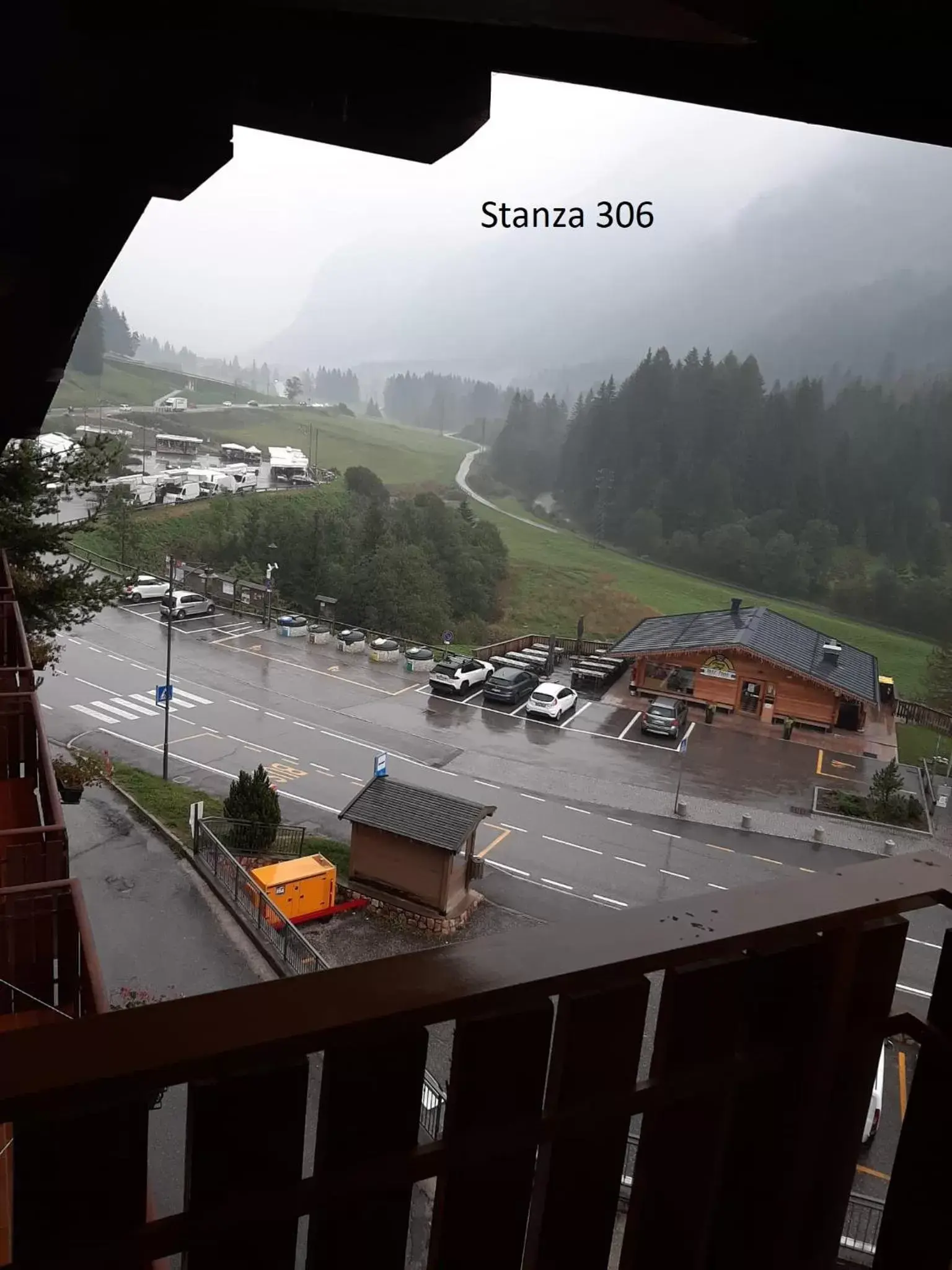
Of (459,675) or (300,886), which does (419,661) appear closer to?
(459,675)

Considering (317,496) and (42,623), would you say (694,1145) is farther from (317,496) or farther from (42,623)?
(317,496)

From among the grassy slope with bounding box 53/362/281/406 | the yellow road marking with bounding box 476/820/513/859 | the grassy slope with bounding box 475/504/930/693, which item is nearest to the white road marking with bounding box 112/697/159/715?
the yellow road marking with bounding box 476/820/513/859

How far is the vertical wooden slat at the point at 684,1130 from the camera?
1.90 feet

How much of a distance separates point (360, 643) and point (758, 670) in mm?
7371

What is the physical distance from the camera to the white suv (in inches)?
555

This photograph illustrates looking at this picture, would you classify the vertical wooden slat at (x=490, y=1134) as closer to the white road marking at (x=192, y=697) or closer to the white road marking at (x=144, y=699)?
the white road marking at (x=144, y=699)

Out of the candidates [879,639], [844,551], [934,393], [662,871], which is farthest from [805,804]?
[934,393]

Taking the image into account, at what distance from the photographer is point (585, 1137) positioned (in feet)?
1.84

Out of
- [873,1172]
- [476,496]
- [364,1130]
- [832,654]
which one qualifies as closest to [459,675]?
[832,654]

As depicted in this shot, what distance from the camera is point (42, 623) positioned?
7.95 m

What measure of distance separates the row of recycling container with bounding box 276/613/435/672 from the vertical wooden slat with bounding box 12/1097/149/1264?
595 inches

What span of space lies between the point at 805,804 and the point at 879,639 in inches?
625

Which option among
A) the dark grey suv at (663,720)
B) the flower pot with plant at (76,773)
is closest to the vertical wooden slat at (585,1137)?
the flower pot with plant at (76,773)

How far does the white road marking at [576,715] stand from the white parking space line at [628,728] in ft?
1.94
